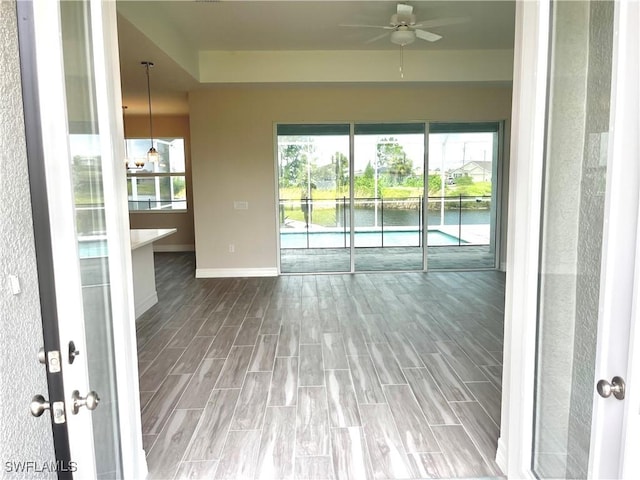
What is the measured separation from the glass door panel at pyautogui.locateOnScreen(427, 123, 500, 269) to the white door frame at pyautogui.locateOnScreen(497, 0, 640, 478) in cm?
490

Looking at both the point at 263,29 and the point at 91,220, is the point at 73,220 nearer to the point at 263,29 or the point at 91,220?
the point at 91,220

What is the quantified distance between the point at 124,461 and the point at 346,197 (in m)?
5.19

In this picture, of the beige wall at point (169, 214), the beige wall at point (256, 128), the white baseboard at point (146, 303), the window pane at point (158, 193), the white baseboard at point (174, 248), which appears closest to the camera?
the white baseboard at point (146, 303)

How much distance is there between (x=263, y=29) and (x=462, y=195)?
4008mm

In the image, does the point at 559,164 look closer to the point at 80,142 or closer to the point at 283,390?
the point at 80,142

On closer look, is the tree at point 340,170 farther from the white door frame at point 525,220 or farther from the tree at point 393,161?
the white door frame at point 525,220

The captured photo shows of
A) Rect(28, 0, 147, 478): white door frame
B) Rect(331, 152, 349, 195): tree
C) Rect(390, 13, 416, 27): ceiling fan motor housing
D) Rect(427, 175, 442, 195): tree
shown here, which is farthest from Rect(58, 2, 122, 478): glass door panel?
Rect(427, 175, 442, 195): tree

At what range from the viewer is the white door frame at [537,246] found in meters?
1.06

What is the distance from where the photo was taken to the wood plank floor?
6.82ft

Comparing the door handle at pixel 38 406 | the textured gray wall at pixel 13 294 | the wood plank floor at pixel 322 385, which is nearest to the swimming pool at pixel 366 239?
the wood plank floor at pixel 322 385

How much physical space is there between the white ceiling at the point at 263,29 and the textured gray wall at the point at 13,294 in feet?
8.25

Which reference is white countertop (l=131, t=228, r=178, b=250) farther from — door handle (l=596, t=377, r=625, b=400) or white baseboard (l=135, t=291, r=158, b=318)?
door handle (l=596, t=377, r=625, b=400)

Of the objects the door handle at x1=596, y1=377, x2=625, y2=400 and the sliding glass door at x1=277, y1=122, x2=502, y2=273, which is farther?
the sliding glass door at x1=277, y1=122, x2=502, y2=273

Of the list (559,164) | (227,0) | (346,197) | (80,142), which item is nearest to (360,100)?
(346,197)
